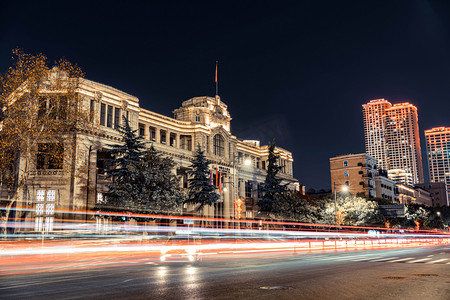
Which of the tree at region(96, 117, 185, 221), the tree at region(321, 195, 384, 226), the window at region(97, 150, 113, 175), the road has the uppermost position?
the window at region(97, 150, 113, 175)

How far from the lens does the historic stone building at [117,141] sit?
45844 millimetres

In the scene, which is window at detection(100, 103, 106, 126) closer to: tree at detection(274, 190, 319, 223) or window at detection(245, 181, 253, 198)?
tree at detection(274, 190, 319, 223)

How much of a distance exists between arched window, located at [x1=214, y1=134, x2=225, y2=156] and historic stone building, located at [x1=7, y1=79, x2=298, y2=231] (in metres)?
0.17

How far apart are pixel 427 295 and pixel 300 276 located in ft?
14.5

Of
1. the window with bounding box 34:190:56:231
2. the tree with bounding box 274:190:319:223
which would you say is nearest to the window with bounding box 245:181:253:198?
the tree with bounding box 274:190:319:223

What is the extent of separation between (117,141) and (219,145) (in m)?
22.7

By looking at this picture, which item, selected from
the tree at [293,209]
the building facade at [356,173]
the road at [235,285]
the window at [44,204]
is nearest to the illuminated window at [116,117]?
the window at [44,204]

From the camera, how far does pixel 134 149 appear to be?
46.5 m

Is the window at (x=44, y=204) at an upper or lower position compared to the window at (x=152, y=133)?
lower

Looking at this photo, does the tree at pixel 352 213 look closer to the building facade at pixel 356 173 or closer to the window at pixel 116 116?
the window at pixel 116 116

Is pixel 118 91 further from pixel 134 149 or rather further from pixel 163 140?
pixel 163 140

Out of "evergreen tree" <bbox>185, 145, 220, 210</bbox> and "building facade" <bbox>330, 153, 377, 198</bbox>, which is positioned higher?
"building facade" <bbox>330, 153, 377, 198</bbox>

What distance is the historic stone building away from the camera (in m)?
45.8

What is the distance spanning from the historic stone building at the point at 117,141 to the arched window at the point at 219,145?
0.17m
